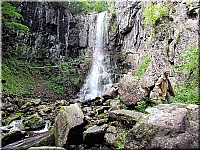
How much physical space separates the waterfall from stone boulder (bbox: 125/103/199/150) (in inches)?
522

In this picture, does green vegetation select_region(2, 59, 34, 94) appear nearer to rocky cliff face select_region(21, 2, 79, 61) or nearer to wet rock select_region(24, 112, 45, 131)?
rocky cliff face select_region(21, 2, 79, 61)

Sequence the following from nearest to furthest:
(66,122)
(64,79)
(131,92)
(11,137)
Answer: (66,122) < (11,137) < (131,92) < (64,79)

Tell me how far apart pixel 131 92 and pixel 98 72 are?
12654mm

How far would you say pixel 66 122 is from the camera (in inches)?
211

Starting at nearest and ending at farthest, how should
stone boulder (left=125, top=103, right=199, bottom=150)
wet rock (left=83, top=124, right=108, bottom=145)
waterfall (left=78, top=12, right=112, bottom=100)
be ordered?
1. stone boulder (left=125, top=103, right=199, bottom=150)
2. wet rock (left=83, top=124, right=108, bottom=145)
3. waterfall (left=78, top=12, right=112, bottom=100)

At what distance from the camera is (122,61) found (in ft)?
66.5

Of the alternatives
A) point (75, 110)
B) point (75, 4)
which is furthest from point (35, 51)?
point (75, 110)

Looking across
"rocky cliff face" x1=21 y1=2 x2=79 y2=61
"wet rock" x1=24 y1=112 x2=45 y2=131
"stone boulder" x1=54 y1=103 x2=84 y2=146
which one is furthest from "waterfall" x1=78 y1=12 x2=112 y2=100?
"stone boulder" x1=54 y1=103 x2=84 y2=146

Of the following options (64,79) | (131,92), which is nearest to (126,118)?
(131,92)

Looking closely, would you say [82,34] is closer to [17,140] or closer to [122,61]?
[122,61]

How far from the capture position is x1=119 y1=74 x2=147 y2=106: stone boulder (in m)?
7.31

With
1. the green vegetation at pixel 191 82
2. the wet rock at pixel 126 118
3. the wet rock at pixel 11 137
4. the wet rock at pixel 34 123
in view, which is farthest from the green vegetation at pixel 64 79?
the green vegetation at pixel 191 82

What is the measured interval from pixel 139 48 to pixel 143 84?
36.6 feet

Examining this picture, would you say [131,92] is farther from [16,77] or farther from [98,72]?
[98,72]
